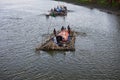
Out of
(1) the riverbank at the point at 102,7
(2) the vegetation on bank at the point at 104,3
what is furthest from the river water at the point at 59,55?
(2) the vegetation on bank at the point at 104,3

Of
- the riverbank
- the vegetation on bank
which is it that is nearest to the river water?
the riverbank

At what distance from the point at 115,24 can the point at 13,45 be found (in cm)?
3626

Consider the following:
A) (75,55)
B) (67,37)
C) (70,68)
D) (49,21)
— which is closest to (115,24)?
(49,21)

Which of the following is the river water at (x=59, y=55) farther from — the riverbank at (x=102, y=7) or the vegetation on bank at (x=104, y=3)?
the vegetation on bank at (x=104, y=3)

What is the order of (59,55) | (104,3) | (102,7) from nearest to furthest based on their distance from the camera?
1. (59,55)
2. (102,7)
3. (104,3)

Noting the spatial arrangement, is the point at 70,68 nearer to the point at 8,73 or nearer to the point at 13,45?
the point at 8,73

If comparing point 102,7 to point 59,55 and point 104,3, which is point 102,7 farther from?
point 59,55

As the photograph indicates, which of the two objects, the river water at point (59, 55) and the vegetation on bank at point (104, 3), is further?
the vegetation on bank at point (104, 3)

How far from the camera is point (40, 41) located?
56844 millimetres

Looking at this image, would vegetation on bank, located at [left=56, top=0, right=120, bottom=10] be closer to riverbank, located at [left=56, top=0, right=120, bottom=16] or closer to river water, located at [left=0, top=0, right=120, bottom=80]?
riverbank, located at [left=56, top=0, right=120, bottom=16]

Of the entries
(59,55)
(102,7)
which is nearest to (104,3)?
(102,7)

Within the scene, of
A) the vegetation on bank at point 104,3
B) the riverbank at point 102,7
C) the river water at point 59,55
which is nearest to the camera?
the river water at point 59,55

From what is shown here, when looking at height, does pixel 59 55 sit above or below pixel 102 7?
below

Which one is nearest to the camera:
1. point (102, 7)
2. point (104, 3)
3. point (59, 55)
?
point (59, 55)
